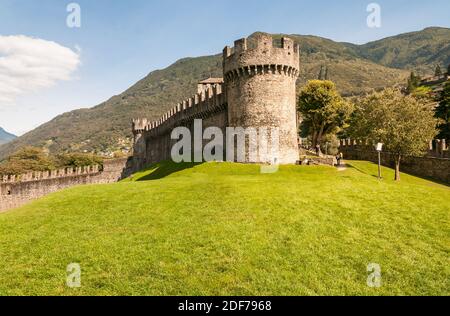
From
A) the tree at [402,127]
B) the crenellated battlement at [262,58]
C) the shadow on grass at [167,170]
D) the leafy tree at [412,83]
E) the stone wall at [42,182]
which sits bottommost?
the stone wall at [42,182]

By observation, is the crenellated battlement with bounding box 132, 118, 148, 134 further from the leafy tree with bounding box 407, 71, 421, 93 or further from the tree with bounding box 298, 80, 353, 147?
the leafy tree with bounding box 407, 71, 421, 93

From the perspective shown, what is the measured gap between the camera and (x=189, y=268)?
1148 cm

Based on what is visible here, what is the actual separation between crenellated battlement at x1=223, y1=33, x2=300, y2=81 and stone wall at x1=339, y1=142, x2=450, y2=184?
23106 mm

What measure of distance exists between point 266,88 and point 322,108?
3036 cm

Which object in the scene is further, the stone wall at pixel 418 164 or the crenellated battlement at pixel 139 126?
the crenellated battlement at pixel 139 126

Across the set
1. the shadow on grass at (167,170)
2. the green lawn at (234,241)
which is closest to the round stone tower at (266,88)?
the shadow on grass at (167,170)

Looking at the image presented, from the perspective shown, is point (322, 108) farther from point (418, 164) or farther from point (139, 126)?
point (139, 126)

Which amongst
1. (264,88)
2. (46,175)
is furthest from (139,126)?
(264,88)

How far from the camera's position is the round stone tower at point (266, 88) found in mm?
34344

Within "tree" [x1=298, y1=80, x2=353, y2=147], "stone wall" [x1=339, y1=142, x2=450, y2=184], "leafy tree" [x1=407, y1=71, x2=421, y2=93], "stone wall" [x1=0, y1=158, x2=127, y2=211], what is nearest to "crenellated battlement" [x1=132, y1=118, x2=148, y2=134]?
"stone wall" [x1=0, y1=158, x2=127, y2=211]

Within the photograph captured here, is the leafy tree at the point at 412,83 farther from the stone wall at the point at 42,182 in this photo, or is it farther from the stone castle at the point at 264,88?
the stone wall at the point at 42,182

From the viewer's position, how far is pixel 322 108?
202ft
